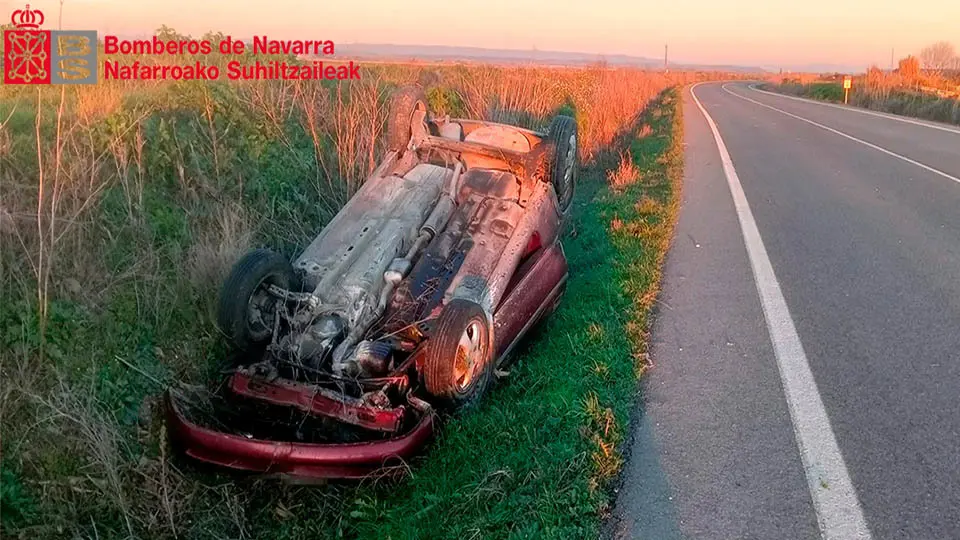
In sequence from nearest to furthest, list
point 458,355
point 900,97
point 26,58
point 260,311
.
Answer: point 458,355
point 260,311
point 26,58
point 900,97

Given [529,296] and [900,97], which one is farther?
[900,97]

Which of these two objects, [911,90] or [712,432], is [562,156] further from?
[911,90]

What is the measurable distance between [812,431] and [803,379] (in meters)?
0.61

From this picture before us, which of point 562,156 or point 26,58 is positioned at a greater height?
point 26,58

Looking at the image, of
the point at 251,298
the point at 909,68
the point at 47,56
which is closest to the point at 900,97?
the point at 909,68

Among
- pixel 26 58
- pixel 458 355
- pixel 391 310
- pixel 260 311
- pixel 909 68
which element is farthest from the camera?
pixel 909 68

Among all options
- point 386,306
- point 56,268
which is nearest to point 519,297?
point 386,306

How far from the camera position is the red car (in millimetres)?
4008

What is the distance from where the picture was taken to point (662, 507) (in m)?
3.26

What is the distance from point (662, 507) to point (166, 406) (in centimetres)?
258

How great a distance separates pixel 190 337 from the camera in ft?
16.1

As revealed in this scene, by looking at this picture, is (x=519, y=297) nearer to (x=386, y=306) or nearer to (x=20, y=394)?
Result: (x=386, y=306)

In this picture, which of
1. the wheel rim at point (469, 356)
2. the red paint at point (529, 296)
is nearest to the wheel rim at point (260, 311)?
the wheel rim at point (469, 356)

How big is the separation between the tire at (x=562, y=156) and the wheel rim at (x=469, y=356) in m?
1.93
